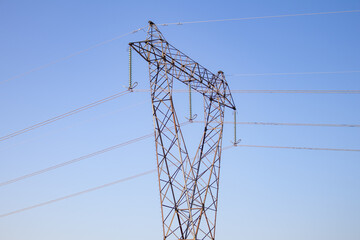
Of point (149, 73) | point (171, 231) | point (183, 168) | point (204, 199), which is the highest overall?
point (149, 73)

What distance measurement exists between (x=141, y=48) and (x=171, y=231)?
32.3 ft

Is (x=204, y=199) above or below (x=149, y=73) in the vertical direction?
below

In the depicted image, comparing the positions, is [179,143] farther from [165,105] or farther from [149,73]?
[149,73]

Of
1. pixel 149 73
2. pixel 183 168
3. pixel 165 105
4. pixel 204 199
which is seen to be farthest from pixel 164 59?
pixel 204 199

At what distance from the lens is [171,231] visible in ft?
75.7

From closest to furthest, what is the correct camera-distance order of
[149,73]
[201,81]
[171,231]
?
[171,231] < [149,73] < [201,81]

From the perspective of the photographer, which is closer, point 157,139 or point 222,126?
point 157,139

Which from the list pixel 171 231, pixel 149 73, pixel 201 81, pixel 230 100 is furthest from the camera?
pixel 230 100

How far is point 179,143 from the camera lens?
2356 cm

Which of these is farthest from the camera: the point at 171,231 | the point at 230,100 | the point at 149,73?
the point at 230,100

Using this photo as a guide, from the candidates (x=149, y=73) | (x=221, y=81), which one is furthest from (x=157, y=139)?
(x=221, y=81)

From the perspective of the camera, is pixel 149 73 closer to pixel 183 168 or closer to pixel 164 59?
pixel 164 59

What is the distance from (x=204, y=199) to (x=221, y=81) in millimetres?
8129

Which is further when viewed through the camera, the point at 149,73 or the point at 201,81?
the point at 201,81
